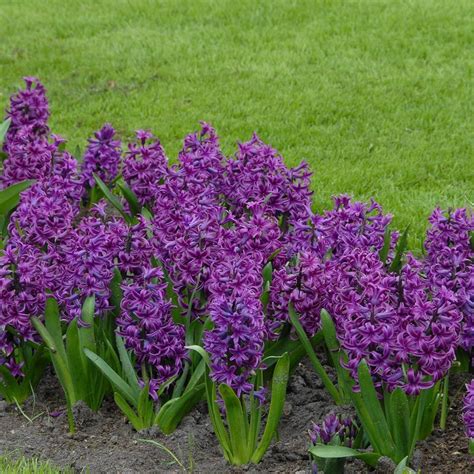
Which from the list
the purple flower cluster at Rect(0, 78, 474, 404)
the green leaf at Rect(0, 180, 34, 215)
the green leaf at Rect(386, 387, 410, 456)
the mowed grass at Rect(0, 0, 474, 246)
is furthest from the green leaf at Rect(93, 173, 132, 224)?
the green leaf at Rect(386, 387, 410, 456)

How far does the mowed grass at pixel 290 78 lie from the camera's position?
23.3 ft

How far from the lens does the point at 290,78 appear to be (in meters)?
8.84

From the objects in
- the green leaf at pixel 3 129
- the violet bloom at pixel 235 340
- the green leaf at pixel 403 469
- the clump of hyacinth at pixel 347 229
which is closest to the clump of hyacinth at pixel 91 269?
the violet bloom at pixel 235 340

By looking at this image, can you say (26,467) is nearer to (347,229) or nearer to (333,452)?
(333,452)

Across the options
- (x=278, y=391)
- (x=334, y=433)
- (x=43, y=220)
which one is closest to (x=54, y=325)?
(x=43, y=220)

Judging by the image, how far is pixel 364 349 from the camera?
11.1 feet

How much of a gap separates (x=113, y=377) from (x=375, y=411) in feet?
3.32

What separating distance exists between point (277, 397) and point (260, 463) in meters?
0.32

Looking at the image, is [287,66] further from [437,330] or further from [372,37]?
[437,330]

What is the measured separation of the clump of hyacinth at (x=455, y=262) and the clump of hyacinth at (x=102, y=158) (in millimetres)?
2028

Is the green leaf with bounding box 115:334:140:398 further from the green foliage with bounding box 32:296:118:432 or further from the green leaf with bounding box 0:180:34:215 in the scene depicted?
the green leaf with bounding box 0:180:34:215

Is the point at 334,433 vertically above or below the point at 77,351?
below

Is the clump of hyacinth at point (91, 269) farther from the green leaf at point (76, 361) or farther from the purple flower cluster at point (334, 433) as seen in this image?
the purple flower cluster at point (334, 433)

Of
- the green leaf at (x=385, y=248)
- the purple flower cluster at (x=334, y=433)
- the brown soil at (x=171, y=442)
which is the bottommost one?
the brown soil at (x=171, y=442)
